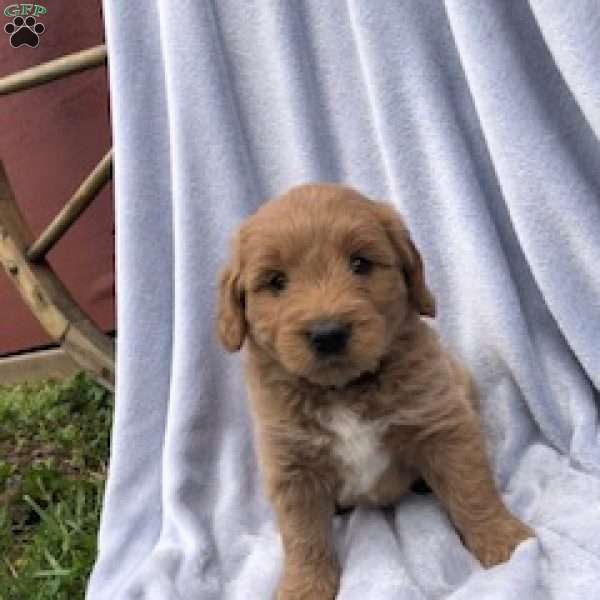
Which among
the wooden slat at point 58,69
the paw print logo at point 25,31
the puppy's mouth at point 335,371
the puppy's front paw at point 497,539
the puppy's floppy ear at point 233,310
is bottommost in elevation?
the puppy's front paw at point 497,539

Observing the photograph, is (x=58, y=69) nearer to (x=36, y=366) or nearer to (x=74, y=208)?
(x=74, y=208)

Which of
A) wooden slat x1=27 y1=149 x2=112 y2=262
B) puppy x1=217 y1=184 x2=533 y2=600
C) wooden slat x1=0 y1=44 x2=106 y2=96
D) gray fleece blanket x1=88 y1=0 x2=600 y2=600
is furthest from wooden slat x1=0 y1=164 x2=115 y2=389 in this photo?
puppy x1=217 y1=184 x2=533 y2=600

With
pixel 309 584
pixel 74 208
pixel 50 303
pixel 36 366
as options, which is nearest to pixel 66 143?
pixel 74 208

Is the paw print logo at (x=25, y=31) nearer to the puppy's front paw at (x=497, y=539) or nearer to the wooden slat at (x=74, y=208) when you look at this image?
the wooden slat at (x=74, y=208)

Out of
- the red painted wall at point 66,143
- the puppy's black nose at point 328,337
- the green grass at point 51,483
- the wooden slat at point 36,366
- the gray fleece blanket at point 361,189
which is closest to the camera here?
the puppy's black nose at point 328,337

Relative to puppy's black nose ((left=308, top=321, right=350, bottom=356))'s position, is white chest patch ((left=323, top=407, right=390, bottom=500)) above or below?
below

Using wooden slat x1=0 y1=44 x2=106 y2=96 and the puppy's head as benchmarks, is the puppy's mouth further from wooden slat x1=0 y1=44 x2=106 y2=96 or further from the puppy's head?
wooden slat x1=0 y1=44 x2=106 y2=96

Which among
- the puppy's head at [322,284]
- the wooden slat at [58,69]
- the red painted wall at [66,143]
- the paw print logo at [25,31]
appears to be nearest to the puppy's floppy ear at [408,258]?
the puppy's head at [322,284]
